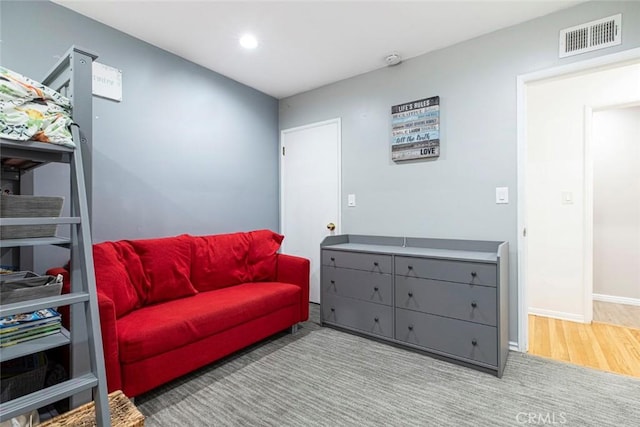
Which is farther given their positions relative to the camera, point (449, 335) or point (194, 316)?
point (449, 335)

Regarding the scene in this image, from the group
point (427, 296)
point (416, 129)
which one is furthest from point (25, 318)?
point (416, 129)

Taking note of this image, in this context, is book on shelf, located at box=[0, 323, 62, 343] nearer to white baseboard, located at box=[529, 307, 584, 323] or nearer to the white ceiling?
the white ceiling

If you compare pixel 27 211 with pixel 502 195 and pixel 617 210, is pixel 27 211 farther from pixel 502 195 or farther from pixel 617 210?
pixel 617 210

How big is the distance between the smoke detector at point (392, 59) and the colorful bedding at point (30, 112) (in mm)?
2459

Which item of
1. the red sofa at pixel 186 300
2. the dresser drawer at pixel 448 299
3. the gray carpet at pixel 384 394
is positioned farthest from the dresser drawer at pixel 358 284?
the gray carpet at pixel 384 394

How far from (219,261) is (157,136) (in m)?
1.18

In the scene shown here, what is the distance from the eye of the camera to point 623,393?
182cm

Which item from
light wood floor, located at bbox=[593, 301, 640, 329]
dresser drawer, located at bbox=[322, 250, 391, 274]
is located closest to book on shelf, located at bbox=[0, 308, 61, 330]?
dresser drawer, located at bbox=[322, 250, 391, 274]

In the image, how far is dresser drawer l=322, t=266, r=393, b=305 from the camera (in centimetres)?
253

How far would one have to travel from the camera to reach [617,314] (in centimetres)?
316

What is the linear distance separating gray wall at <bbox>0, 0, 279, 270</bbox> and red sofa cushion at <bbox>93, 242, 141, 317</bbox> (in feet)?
1.31

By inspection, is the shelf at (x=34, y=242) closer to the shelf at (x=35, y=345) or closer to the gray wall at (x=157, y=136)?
the shelf at (x=35, y=345)

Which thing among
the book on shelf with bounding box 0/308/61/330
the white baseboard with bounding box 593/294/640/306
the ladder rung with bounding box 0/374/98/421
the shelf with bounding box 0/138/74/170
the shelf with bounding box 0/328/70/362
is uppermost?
the shelf with bounding box 0/138/74/170

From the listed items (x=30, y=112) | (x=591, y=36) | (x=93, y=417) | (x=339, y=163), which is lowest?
(x=93, y=417)
